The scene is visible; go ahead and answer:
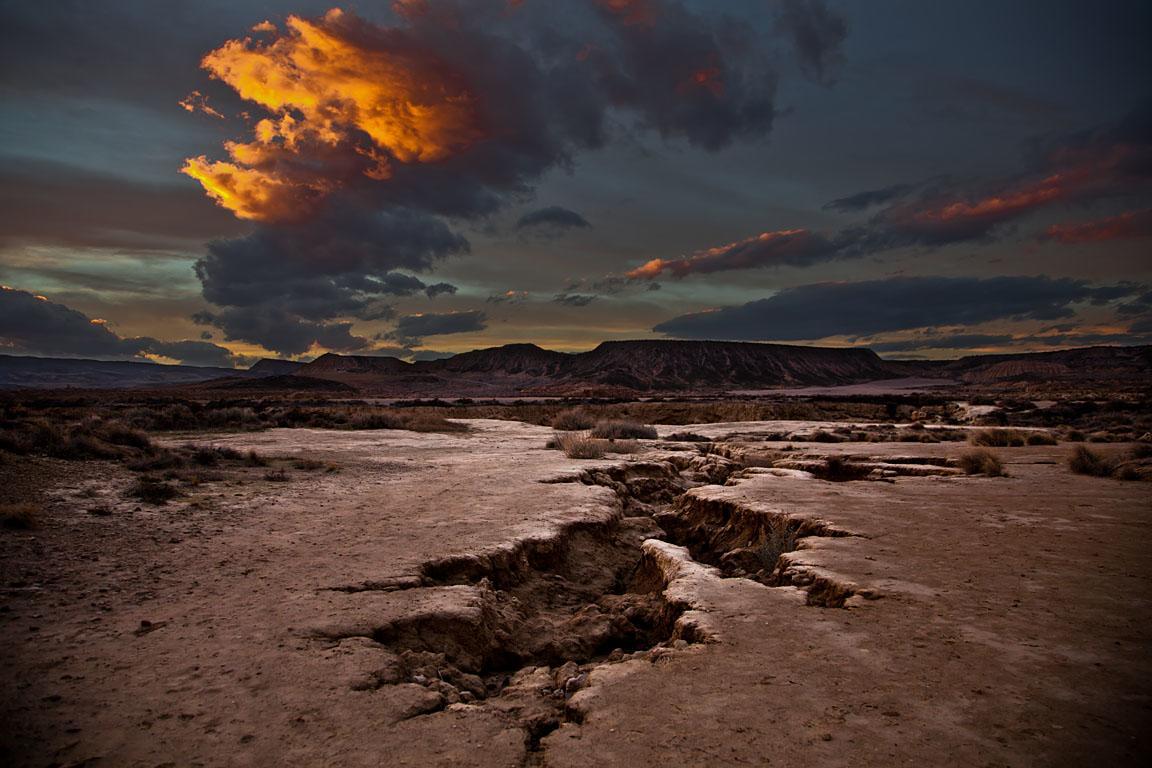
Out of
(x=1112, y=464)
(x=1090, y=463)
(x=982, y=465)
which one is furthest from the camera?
(x=982, y=465)

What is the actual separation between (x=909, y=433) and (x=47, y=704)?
25450 mm

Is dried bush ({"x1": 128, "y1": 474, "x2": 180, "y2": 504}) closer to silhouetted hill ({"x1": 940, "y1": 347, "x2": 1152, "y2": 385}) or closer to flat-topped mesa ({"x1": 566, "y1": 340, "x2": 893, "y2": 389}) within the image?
flat-topped mesa ({"x1": 566, "y1": 340, "x2": 893, "y2": 389})

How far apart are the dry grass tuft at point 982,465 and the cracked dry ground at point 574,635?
2.86 m

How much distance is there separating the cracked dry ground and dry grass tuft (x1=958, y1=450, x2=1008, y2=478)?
2.86 meters

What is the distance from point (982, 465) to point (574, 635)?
1155 centimetres

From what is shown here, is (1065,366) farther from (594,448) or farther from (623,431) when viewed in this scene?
(594,448)

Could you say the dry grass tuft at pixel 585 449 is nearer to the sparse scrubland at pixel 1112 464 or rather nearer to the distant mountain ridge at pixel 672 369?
the sparse scrubland at pixel 1112 464

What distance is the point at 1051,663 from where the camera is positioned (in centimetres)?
381

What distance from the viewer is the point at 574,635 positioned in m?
5.73

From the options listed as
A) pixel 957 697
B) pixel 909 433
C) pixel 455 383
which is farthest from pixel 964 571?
pixel 455 383

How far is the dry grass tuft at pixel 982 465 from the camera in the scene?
41.1ft

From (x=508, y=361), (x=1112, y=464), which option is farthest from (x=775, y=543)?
(x=508, y=361)

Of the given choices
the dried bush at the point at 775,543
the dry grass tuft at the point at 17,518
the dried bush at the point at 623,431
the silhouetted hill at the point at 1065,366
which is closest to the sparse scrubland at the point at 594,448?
the dried bush at the point at 623,431

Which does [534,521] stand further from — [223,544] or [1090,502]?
[1090,502]
